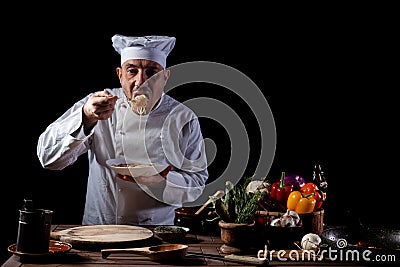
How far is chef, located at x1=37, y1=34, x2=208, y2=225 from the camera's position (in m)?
3.41

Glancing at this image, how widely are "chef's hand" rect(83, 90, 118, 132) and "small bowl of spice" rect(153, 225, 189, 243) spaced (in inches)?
27.8

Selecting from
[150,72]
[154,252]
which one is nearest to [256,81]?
[150,72]

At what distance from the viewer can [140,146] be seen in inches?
142

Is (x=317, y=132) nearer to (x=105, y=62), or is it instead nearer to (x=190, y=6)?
(x=190, y=6)

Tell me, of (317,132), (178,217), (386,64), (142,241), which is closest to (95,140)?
(178,217)

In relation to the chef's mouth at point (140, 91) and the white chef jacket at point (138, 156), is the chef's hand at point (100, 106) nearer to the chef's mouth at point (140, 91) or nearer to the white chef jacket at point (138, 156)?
the white chef jacket at point (138, 156)

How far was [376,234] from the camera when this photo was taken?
2.56 metres

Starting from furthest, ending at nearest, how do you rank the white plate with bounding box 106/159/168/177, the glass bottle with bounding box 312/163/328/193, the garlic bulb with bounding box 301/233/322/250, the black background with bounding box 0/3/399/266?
the black background with bounding box 0/3/399/266, the white plate with bounding box 106/159/168/177, the glass bottle with bounding box 312/163/328/193, the garlic bulb with bounding box 301/233/322/250

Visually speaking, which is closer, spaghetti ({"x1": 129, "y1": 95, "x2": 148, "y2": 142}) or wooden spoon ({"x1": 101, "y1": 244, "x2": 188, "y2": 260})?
wooden spoon ({"x1": 101, "y1": 244, "x2": 188, "y2": 260})

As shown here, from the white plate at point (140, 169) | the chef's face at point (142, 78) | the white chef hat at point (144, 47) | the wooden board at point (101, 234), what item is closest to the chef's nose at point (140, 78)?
the chef's face at point (142, 78)

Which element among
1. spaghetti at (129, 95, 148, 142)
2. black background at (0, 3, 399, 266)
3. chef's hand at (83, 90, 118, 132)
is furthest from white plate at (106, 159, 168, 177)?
black background at (0, 3, 399, 266)

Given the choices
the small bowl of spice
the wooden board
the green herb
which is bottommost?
the wooden board

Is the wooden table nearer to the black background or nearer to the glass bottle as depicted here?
the glass bottle

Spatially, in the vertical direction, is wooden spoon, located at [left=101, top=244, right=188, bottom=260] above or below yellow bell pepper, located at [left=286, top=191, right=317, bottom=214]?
below
